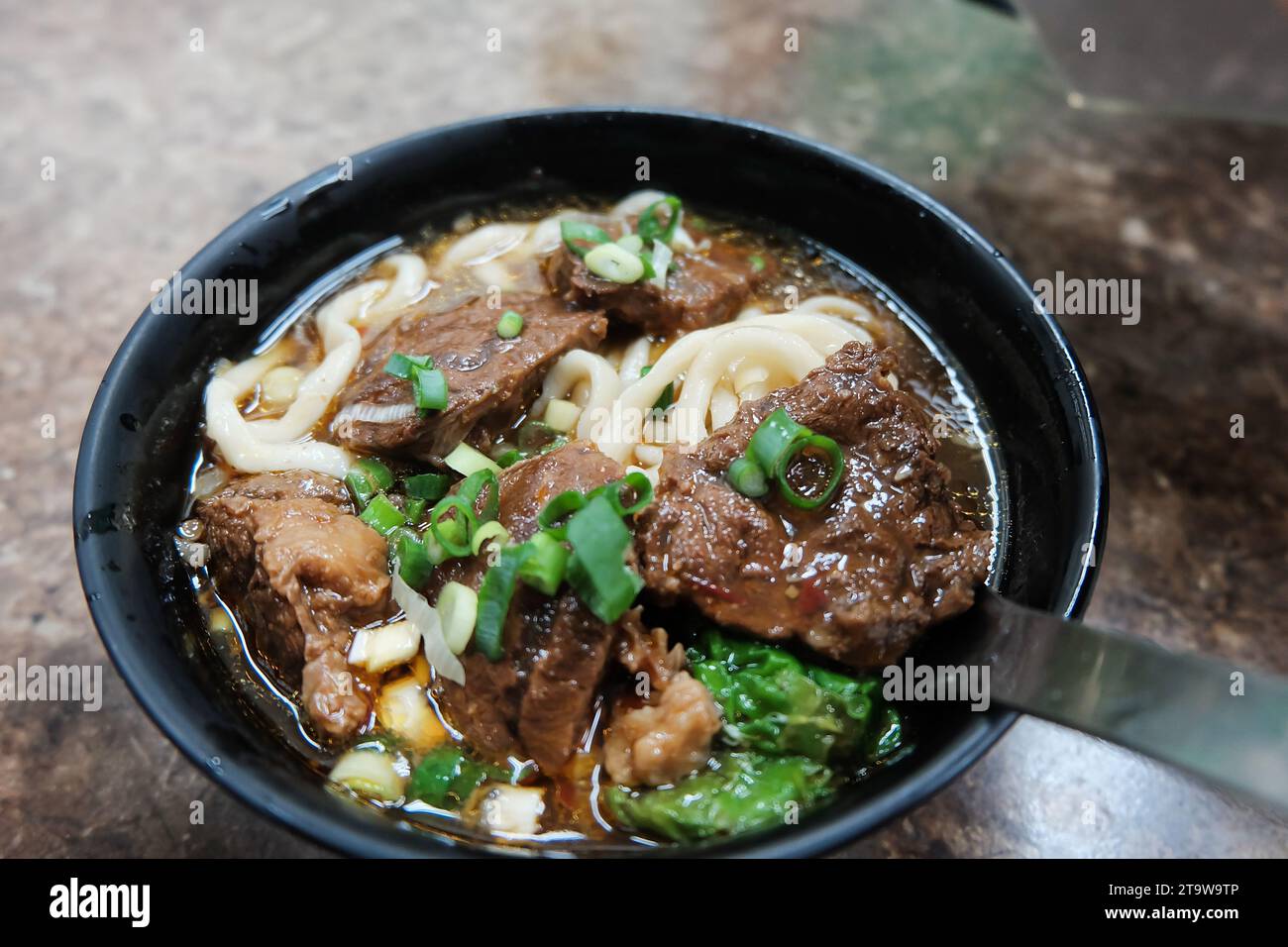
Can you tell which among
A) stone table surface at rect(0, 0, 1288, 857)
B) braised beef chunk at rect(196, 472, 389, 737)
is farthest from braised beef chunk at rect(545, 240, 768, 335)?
stone table surface at rect(0, 0, 1288, 857)

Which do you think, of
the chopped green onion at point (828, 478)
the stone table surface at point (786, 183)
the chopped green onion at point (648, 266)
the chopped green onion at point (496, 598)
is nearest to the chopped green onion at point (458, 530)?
the chopped green onion at point (496, 598)

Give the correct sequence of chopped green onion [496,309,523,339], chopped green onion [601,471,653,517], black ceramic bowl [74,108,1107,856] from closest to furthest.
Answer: black ceramic bowl [74,108,1107,856]
chopped green onion [601,471,653,517]
chopped green onion [496,309,523,339]

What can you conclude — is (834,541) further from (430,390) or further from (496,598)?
(430,390)

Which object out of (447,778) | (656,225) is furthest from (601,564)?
(656,225)

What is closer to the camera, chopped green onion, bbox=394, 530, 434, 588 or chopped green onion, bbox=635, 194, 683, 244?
chopped green onion, bbox=394, 530, 434, 588

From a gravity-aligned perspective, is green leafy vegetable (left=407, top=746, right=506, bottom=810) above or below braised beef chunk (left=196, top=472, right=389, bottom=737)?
below

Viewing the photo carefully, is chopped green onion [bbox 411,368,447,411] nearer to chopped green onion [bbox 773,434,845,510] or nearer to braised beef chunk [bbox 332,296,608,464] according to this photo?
braised beef chunk [bbox 332,296,608,464]

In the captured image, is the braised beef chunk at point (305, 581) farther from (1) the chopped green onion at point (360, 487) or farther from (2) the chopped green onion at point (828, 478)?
(2) the chopped green onion at point (828, 478)
